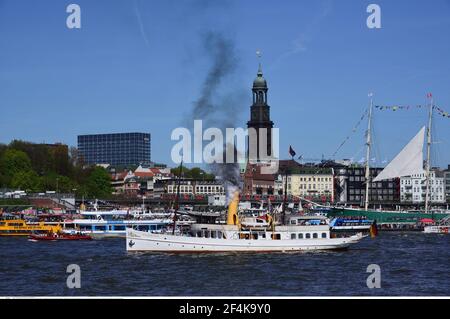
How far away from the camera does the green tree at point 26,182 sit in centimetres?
10475

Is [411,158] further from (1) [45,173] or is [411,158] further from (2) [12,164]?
(1) [45,173]

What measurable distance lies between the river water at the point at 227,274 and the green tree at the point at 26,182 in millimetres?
67759

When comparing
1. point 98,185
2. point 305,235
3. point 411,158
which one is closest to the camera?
point 305,235

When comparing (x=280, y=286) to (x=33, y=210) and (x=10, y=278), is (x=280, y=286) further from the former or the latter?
(x=33, y=210)

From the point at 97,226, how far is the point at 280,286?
138 feet

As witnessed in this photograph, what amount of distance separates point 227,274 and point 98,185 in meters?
94.7

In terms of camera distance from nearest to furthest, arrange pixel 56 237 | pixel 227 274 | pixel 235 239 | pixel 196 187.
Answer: pixel 227 274
pixel 235 239
pixel 56 237
pixel 196 187

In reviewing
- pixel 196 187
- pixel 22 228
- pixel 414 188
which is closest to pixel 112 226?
pixel 22 228

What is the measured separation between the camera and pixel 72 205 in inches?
3994

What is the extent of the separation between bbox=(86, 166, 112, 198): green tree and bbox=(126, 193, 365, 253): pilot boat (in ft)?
256

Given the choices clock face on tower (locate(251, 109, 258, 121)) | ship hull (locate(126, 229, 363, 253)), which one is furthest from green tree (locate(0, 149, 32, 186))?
ship hull (locate(126, 229, 363, 253))

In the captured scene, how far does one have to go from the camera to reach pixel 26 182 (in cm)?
10519

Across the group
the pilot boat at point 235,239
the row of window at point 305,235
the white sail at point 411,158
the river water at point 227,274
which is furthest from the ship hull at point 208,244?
the white sail at point 411,158

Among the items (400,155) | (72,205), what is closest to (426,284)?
(400,155)
